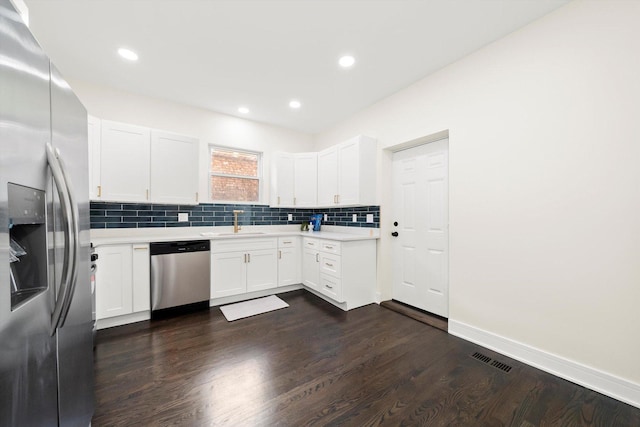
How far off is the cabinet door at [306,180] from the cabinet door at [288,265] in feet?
2.66

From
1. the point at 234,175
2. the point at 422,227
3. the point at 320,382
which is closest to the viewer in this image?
the point at 320,382

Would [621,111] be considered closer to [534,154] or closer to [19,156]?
[534,154]

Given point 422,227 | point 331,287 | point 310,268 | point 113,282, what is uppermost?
point 422,227

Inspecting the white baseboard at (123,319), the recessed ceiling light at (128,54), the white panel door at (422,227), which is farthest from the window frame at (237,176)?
the white panel door at (422,227)

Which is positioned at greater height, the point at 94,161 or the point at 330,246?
the point at 94,161

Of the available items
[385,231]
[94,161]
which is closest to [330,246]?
[385,231]

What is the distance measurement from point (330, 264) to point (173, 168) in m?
2.38

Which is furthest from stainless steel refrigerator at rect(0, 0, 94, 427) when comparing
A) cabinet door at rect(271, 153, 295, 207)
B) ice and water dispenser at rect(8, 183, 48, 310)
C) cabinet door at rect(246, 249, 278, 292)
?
cabinet door at rect(271, 153, 295, 207)

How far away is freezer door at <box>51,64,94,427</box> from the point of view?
89 cm

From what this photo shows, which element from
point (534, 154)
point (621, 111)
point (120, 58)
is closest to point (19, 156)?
point (120, 58)

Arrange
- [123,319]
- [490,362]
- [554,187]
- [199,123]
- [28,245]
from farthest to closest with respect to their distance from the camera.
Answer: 1. [199,123]
2. [123,319]
3. [490,362]
4. [554,187]
5. [28,245]

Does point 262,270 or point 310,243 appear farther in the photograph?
point 310,243

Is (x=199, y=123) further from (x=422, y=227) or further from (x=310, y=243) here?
(x=422, y=227)

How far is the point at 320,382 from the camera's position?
175 centimetres
